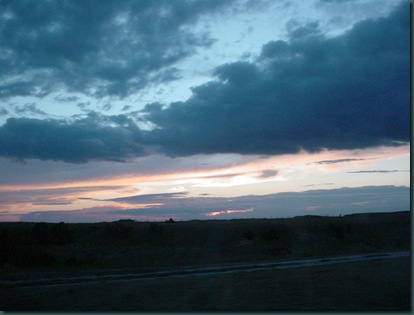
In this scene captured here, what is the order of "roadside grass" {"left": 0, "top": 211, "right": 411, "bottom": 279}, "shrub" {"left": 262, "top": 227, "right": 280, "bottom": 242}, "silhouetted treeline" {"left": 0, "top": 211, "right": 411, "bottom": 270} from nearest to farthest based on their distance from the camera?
"roadside grass" {"left": 0, "top": 211, "right": 411, "bottom": 279}, "silhouetted treeline" {"left": 0, "top": 211, "right": 411, "bottom": 270}, "shrub" {"left": 262, "top": 227, "right": 280, "bottom": 242}

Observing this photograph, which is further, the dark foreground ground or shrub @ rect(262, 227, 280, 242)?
shrub @ rect(262, 227, 280, 242)

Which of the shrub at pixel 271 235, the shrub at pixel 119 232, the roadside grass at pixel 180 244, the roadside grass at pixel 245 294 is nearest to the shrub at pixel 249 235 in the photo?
the roadside grass at pixel 180 244

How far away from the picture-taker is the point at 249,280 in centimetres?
1898

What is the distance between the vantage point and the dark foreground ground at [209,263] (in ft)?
46.7

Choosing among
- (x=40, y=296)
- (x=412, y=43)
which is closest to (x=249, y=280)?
(x=40, y=296)

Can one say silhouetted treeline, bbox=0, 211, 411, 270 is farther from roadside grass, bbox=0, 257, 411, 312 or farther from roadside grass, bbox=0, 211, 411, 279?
roadside grass, bbox=0, 257, 411, 312

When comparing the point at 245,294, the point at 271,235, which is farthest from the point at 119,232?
the point at 245,294

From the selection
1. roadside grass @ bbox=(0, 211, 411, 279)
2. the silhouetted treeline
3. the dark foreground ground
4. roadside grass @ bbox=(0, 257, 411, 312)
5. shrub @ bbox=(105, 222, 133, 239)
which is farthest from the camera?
shrub @ bbox=(105, 222, 133, 239)

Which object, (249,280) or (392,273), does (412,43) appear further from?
(249,280)

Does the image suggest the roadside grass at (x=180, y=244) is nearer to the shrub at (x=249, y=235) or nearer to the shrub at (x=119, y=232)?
the shrub at (x=119, y=232)

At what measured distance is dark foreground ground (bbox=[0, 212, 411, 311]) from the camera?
1423 centimetres

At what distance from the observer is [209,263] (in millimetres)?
34469

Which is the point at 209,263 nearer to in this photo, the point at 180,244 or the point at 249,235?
the point at 180,244

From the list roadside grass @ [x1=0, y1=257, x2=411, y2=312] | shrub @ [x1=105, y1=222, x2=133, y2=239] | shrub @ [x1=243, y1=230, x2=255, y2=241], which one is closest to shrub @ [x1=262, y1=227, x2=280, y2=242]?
shrub @ [x1=243, y1=230, x2=255, y2=241]
